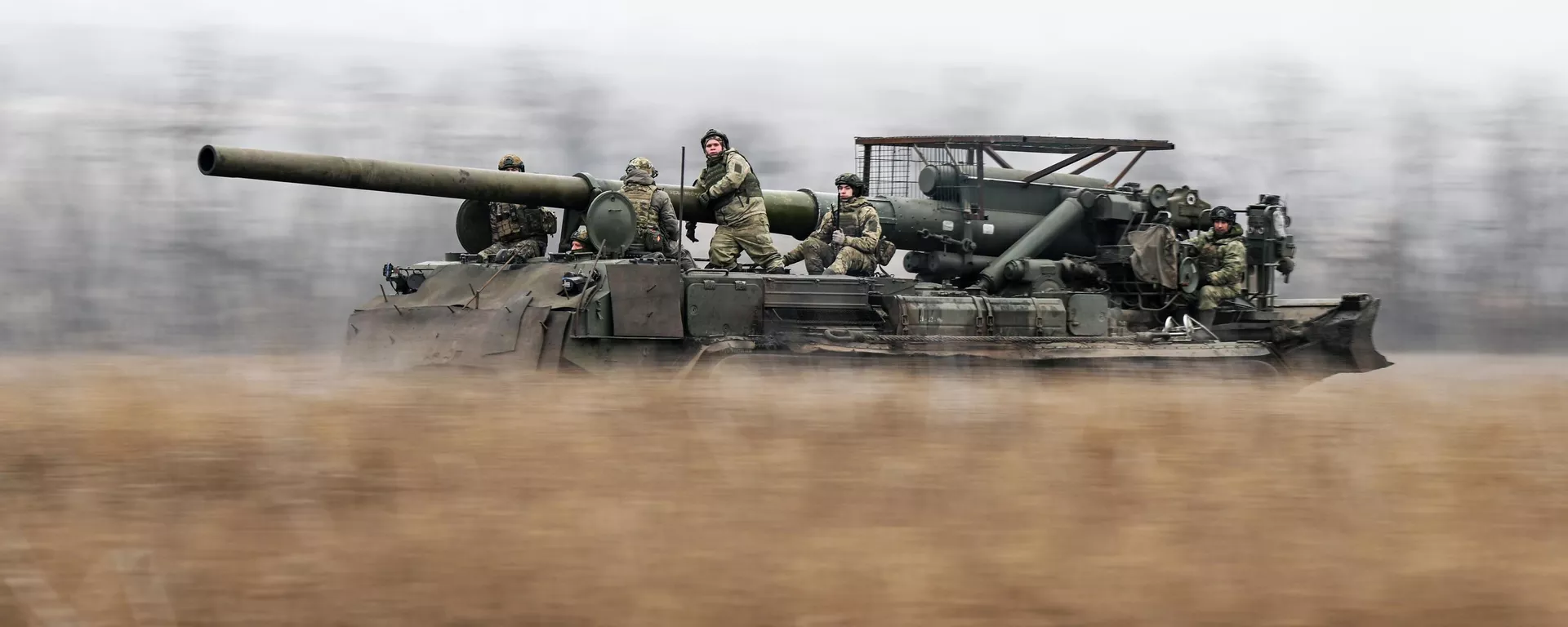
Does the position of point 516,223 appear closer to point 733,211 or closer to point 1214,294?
point 733,211

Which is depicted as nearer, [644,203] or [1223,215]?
[644,203]

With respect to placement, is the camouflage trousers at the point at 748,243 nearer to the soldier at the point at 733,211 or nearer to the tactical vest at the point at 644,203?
the soldier at the point at 733,211

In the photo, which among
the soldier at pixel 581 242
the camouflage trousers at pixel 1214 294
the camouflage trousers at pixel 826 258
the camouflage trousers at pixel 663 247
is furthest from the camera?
the camouflage trousers at pixel 1214 294

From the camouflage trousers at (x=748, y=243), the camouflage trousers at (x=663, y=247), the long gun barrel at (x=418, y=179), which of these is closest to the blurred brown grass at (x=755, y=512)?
the long gun barrel at (x=418, y=179)

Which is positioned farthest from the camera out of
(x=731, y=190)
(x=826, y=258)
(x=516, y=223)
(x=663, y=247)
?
(x=826, y=258)

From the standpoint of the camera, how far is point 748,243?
12.8 m

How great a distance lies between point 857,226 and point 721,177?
1373 millimetres

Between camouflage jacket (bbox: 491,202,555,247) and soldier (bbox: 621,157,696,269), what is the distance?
0.95 metres

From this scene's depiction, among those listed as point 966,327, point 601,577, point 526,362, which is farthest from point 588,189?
point 601,577

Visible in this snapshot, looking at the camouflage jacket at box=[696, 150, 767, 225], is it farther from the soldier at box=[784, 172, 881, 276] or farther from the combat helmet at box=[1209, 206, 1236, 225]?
the combat helmet at box=[1209, 206, 1236, 225]

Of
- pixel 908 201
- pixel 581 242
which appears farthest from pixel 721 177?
pixel 908 201

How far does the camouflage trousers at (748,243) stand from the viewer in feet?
42.0

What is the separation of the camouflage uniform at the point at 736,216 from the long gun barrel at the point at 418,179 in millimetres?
164

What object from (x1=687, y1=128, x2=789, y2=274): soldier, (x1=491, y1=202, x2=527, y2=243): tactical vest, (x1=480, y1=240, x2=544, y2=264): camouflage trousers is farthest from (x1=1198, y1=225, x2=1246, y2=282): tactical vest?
(x1=491, y1=202, x2=527, y2=243): tactical vest
